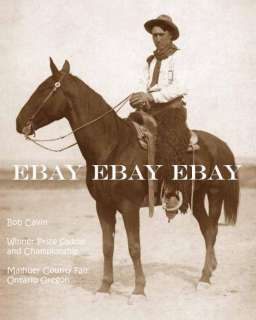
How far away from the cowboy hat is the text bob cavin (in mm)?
Result: 1087

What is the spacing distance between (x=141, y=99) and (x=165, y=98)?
19 centimetres

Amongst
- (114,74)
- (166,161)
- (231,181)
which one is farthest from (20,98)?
(231,181)

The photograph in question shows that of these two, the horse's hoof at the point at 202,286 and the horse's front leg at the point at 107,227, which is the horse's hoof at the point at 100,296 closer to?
the horse's front leg at the point at 107,227

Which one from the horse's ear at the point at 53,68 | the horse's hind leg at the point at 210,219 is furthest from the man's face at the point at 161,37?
the horse's hind leg at the point at 210,219

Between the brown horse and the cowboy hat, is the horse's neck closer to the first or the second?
the brown horse

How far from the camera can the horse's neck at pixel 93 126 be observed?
420cm

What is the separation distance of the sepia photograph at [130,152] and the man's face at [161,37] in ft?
0.04

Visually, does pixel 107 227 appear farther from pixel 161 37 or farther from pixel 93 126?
pixel 161 37

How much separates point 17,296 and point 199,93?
8.02 feet

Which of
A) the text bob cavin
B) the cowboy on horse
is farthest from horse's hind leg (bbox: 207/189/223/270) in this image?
the cowboy on horse

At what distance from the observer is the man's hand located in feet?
14.3

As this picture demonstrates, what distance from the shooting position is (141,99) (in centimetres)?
435

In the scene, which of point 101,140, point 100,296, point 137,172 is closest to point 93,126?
point 101,140

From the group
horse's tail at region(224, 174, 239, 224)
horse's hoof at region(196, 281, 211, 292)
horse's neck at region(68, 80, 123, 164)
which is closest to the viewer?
horse's neck at region(68, 80, 123, 164)
